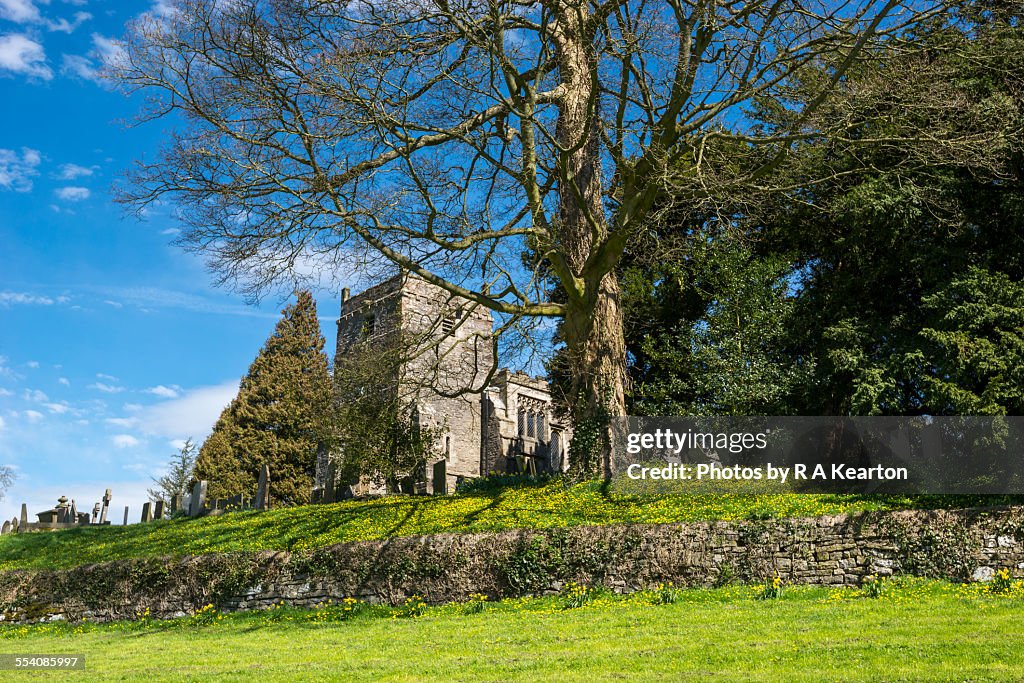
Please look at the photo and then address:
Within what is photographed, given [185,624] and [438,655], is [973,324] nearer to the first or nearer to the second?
[438,655]

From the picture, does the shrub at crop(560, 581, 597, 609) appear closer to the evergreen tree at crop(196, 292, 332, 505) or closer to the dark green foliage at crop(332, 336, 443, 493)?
the dark green foliage at crop(332, 336, 443, 493)

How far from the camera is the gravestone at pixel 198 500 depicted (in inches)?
922

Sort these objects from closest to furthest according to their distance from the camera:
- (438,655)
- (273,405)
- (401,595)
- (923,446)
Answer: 1. (438,655)
2. (401,595)
3. (923,446)
4. (273,405)

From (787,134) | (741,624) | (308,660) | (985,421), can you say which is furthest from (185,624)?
(985,421)

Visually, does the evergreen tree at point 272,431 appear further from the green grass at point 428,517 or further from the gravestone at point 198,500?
the green grass at point 428,517

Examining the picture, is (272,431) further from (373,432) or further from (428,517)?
(428,517)

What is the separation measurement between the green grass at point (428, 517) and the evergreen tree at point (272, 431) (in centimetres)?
1671

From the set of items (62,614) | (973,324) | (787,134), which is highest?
(787,134)

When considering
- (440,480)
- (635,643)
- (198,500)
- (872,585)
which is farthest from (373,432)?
(872,585)

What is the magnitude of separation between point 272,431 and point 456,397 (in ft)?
79.1

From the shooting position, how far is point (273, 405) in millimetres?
41062

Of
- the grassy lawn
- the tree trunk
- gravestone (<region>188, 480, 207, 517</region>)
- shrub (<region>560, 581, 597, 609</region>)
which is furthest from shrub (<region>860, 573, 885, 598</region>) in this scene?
gravestone (<region>188, 480, 207, 517</region>)

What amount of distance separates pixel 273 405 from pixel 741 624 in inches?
1364

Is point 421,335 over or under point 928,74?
under
